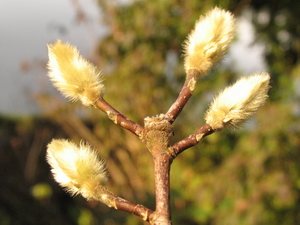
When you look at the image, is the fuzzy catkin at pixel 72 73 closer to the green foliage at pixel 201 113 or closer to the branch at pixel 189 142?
the branch at pixel 189 142

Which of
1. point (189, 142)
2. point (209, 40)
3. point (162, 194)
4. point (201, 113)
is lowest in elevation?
point (162, 194)

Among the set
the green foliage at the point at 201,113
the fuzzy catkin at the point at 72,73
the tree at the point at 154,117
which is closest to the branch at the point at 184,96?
the tree at the point at 154,117

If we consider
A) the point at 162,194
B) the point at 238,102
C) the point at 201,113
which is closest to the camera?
the point at 162,194

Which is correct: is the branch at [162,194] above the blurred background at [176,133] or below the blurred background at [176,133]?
below

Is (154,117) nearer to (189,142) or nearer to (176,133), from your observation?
(189,142)

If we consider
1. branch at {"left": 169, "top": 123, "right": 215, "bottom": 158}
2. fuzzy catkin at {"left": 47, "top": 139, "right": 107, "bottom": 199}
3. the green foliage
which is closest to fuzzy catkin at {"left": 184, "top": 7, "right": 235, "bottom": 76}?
branch at {"left": 169, "top": 123, "right": 215, "bottom": 158}

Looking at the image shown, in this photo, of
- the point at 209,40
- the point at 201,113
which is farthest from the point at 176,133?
the point at 209,40
